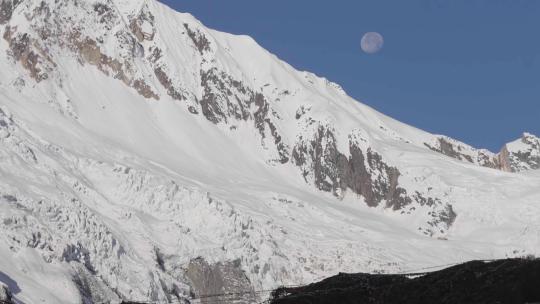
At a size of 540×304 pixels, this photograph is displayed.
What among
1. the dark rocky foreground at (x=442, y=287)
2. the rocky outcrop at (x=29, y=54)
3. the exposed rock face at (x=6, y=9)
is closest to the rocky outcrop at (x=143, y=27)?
the exposed rock face at (x=6, y=9)

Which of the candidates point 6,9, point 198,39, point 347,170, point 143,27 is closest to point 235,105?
point 198,39

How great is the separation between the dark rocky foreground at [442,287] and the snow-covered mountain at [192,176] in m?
39.1

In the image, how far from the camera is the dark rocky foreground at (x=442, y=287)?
4281 centimetres

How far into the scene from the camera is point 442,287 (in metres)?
45.7

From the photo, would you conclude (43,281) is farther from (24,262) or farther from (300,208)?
(300,208)

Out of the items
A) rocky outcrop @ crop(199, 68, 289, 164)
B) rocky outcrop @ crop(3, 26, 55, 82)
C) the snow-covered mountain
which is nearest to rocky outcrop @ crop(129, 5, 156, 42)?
the snow-covered mountain

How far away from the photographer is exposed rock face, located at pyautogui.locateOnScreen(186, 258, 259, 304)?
11338 centimetres

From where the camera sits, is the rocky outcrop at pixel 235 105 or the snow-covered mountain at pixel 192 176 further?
the rocky outcrop at pixel 235 105

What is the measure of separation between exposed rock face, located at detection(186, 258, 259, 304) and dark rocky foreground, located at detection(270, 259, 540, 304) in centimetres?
6248

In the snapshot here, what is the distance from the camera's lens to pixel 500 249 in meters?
143

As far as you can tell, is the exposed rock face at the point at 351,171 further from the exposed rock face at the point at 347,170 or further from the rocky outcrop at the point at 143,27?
the rocky outcrop at the point at 143,27

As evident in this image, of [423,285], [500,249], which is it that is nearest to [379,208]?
[500,249]

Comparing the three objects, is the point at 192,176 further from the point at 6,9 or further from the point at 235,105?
the point at 6,9

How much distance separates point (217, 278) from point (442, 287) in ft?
234
